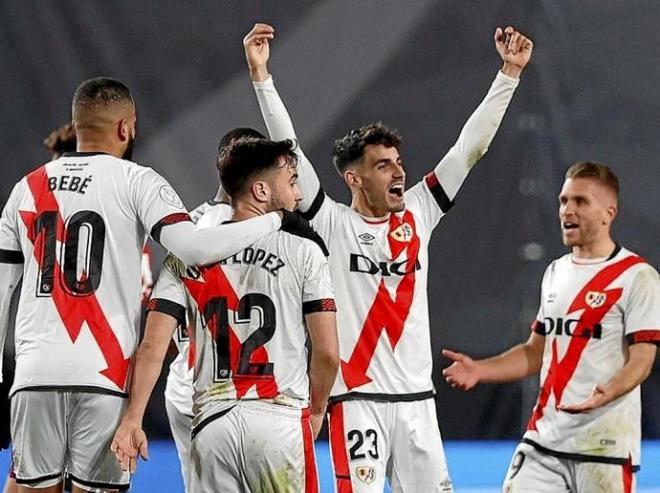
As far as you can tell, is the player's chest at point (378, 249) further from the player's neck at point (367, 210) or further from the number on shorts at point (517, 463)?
the number on shorts at point (517, 463)

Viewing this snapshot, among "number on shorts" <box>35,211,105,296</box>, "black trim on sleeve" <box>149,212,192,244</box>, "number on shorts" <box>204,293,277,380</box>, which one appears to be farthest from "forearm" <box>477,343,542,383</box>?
"number on shorts" <box>35,211,105,296</box>

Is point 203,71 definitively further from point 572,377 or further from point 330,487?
point 572,377

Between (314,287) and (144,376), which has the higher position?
(314,287)

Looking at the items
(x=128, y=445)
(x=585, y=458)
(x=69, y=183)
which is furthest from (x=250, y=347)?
(x=585, y=458)

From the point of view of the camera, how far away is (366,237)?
5258mm

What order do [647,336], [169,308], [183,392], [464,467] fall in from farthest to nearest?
[464,467]
[183,392]
[647,336]
[169,308]

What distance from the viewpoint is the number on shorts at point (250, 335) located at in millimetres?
3916

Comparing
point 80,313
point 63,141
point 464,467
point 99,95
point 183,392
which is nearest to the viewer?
point 80,313

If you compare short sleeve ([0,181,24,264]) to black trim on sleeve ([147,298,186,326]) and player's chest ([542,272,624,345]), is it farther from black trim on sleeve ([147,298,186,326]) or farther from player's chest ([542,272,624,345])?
player's chest ([542,272,624,345])

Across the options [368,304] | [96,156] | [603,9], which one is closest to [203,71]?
[603,9]

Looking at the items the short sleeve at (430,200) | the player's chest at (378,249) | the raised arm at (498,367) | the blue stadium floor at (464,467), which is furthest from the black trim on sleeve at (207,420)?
the blue stadium floor at (464,467)

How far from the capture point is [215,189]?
319 inches

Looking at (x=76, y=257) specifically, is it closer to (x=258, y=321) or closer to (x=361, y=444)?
(x=258, y=321)

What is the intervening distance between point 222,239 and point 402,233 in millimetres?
1481
